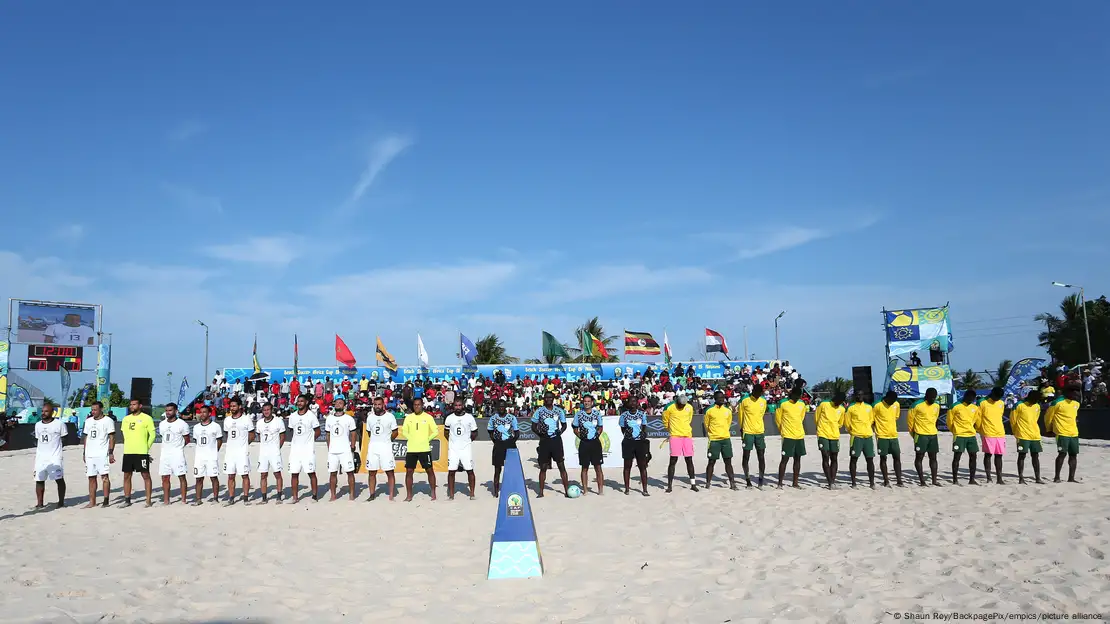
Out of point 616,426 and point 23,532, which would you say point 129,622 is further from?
point 616,426

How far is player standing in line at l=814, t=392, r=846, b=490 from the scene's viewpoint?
12.0m

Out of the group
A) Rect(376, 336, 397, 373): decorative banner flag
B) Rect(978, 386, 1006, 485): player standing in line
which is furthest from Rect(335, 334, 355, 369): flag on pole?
Rect(978, 386, 1006, 485): player standing in line

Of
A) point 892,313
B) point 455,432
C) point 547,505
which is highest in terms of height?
point 892,313

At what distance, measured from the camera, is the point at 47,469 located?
445 inches

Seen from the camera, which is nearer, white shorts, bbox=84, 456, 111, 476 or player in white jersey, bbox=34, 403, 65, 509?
player in white jersey, bbox=34, 403, 65, 509

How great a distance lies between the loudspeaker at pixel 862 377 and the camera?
25.1 m

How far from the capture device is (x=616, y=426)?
53.4 ft

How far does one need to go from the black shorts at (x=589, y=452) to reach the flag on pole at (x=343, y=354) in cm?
2671

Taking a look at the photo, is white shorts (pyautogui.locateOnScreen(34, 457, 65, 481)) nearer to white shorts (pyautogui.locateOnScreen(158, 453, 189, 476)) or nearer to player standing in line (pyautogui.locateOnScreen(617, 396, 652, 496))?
white shorts (pyautogui.locateOnScreen(158, 453, 189, 476))

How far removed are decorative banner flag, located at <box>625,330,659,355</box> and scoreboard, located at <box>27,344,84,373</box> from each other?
25517 mm

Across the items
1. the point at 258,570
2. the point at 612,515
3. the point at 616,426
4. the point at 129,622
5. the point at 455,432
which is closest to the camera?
the point at 129,622

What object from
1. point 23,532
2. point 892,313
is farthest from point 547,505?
point 892,313

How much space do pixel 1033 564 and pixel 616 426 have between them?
10.3 m

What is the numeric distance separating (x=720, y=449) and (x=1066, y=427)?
5464 mm
